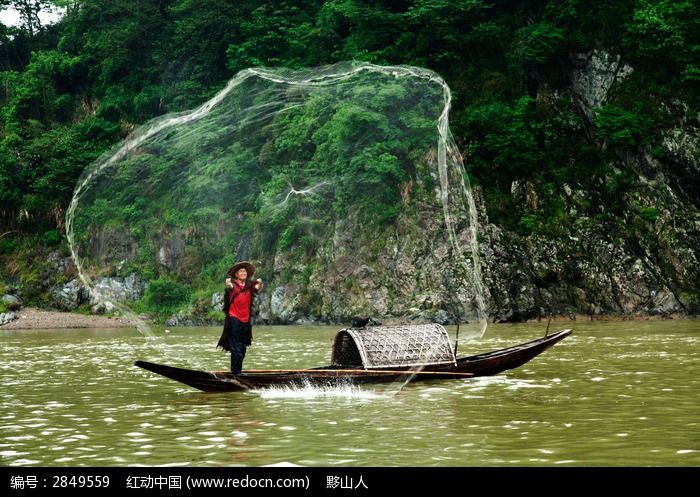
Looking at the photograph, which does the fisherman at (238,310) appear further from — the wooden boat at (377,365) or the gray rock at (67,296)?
the gray rock at (67,296)

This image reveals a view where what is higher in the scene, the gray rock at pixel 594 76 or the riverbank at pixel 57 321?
the gray rock at pixel 594 76

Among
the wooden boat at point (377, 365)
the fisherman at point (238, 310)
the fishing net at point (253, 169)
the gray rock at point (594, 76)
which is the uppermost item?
the gray rock at point (594, 76)

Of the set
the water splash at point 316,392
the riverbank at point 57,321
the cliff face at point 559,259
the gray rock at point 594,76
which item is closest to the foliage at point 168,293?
the cliff face at point 559,259

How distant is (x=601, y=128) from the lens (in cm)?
3706

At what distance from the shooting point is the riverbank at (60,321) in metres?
42.0

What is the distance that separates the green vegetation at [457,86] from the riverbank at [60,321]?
385cm

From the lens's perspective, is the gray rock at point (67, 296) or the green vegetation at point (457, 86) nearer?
the green vegetation at point (457, 86)

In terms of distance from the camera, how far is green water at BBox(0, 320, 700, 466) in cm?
815

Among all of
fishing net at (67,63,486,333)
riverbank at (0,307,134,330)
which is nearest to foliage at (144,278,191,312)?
fishing net at (67,63,486,333)

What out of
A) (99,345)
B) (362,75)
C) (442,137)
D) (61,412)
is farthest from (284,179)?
(99,345)

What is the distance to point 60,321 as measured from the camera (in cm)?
4322

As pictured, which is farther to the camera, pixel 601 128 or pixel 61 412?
Answer: pixel 601 128

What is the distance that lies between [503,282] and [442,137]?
73.3 feet
